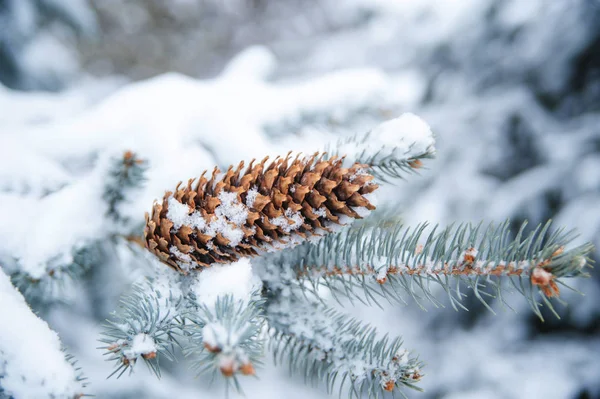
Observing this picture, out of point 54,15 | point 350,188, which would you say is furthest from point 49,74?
point 350,188

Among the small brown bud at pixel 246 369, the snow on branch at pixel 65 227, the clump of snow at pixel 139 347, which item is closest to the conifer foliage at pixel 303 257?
the clump of snow at pixel 139 347

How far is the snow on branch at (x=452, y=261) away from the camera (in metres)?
0.47

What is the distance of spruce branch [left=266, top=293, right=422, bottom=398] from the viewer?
0.57 m

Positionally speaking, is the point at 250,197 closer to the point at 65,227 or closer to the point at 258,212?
the point at 258,212

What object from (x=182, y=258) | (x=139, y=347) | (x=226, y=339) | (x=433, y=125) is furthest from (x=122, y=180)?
(x=433, y=125)

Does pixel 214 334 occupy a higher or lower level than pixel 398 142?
lower

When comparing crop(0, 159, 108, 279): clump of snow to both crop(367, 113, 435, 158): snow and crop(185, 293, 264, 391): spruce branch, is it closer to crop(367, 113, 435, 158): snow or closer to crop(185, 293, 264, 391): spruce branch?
crop(185, 293, 264, 391): spruce branch

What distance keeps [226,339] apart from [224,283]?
5.6 inches

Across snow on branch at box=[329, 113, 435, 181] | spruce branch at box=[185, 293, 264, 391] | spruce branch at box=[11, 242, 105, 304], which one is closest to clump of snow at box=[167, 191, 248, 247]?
spruce branch at box=[185, 293, 264, 391]

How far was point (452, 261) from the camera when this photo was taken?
0.55 m

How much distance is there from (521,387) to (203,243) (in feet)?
3.72

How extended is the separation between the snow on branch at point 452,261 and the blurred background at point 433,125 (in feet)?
1.08

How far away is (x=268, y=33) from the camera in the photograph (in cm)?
330

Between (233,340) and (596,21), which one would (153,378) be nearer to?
(233,340)
